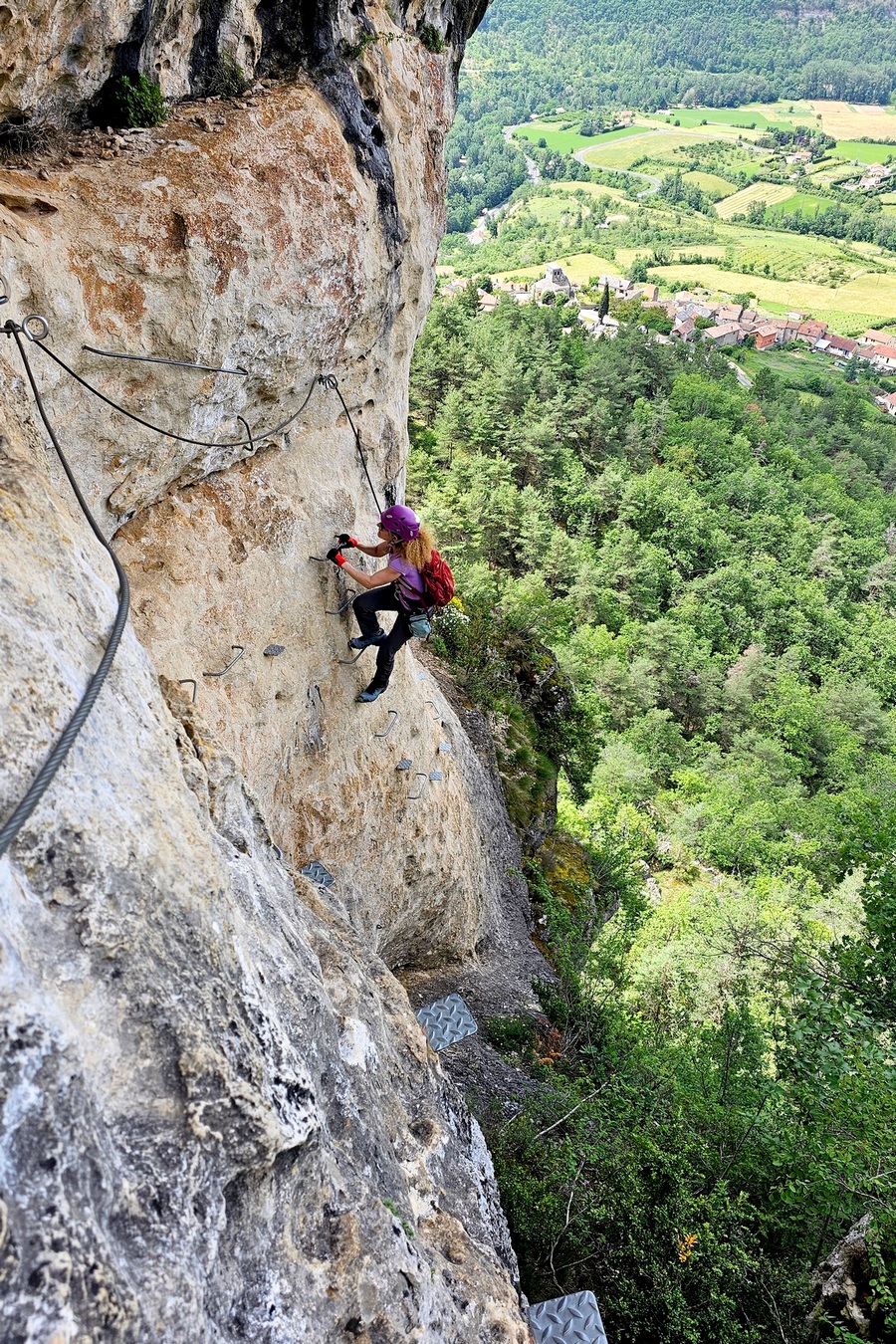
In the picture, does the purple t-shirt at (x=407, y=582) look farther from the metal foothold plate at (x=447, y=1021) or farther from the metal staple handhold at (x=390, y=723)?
the metal foothold plate at (x=447, y=1021)

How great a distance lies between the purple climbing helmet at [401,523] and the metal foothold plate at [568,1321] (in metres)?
6.50

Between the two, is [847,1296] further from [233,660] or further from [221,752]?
[233,660]

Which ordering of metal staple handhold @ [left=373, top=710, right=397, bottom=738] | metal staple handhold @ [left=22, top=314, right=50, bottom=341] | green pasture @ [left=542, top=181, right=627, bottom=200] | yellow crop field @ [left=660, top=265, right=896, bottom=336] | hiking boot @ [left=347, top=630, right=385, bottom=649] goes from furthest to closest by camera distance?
green pasture @ [left=542, top=181, right=627, bottom=200]
yellow crop field @ [left=660, top=265, right=896, bottom=336]
metal staple handhold @ [left=373, top=710, right=397, bottom=738]
hiking boot @ [left=347, top=630, right=385, bottom=649]
metal staple handhold @ [left=22, top=314, right=50, bottom=341]

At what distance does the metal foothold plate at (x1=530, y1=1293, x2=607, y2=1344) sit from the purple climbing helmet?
256 inches

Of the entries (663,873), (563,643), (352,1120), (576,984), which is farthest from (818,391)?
(352,1120)

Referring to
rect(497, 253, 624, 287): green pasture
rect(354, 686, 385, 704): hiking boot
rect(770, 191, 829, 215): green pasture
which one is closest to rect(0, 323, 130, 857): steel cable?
rect(354, 686, 385, 704): hiking boot

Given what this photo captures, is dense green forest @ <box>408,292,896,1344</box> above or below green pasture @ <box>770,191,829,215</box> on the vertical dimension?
below

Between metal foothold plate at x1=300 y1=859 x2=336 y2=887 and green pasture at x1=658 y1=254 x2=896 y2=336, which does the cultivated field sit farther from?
metal foothold plate at x1=300 y1=859 x2=336 y2=887

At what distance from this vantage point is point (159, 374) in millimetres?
5852

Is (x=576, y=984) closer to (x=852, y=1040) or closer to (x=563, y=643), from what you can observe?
(x=852, y=1040)

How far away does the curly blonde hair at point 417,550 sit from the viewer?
24.3 ft


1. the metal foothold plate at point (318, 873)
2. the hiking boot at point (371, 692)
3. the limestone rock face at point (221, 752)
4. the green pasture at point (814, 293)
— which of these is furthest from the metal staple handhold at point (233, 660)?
the green pasture at point (814, 293)

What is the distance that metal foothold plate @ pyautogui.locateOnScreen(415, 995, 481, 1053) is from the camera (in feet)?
34.8

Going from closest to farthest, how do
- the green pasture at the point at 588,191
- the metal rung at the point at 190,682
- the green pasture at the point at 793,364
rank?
the metal rung at the point at 190,682
the green pasture at the point at 793,364
the green pasture at the point at 588,191
